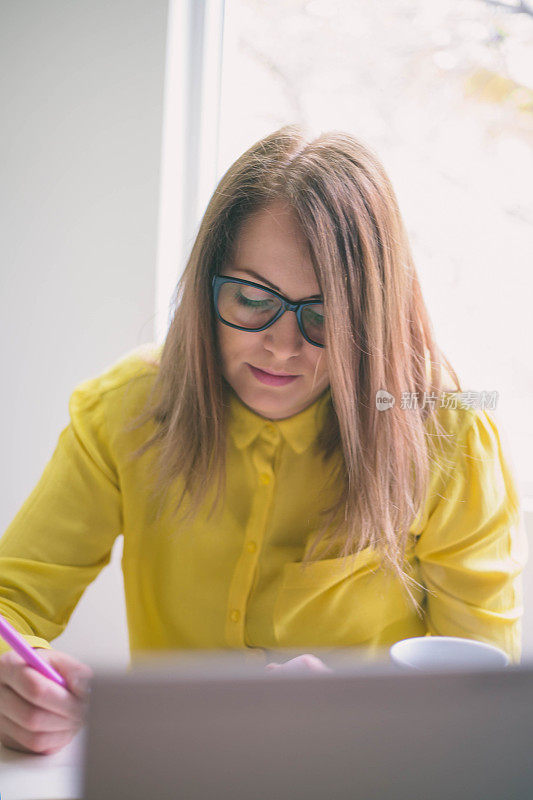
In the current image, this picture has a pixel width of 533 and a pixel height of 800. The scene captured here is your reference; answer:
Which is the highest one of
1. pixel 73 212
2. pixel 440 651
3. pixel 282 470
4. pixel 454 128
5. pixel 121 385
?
pixel 454 128

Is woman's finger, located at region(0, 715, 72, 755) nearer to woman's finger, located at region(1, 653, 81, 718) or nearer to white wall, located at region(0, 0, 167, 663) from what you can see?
woman's finger, located at region(1, 653, 81, 718)

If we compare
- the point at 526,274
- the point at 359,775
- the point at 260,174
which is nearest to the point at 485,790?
the point at 359,775

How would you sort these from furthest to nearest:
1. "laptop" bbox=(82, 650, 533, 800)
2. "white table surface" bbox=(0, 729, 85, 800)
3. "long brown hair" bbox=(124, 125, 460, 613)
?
"long brown hair" bbox=(124, 125, 460, 613)
"white table surface" bbox=(0, 729, 85, 800)
"laptop" bbox=(82, 650, 533, 800)

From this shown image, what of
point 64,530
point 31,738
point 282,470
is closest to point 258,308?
point 282,470

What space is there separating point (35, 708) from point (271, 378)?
44cm

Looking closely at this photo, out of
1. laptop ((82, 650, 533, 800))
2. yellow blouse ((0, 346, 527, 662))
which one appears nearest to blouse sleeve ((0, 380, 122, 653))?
yellow blouse ((0, 346, 527, 662))

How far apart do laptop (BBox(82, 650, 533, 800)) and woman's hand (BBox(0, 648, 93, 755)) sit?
1.08 feet

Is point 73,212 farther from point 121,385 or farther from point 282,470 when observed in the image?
point 282,470

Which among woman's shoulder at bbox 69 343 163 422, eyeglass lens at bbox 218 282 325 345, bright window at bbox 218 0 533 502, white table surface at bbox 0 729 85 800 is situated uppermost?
bright window at bbox 218 0 533 502

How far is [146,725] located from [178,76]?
1677 mm

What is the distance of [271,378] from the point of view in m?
0.91

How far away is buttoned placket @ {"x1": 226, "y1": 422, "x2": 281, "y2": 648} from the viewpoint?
3.10 ft

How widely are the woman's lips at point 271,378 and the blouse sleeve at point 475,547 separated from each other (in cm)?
24

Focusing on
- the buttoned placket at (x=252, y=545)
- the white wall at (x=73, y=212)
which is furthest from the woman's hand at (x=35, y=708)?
the white wall at (x=73, y=212)
